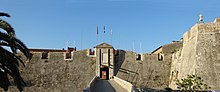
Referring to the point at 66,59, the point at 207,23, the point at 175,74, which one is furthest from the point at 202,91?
the point at 66,59

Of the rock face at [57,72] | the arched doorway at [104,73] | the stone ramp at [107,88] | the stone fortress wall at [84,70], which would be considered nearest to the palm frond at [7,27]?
the stone ramp at [107,88]

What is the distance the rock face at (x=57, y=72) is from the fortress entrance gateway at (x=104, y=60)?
1.91 ft

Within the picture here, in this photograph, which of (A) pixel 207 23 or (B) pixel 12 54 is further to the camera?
(A) pixel 207 23

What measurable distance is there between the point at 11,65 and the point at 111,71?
19013 millimetres

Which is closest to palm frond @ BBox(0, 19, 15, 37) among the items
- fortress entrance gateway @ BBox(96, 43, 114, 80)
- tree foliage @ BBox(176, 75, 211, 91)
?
tree foliage @ BBox(176, 75, 211, 91)

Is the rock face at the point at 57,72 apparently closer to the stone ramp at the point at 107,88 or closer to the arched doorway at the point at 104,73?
the arched doorway at the point at 104,73

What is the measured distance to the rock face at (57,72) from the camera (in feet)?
103

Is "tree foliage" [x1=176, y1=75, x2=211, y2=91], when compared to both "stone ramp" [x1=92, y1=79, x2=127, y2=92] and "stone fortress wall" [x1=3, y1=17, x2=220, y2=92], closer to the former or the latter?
"stone ramp" [x1=92, y1=79, x2=127, y2=92]

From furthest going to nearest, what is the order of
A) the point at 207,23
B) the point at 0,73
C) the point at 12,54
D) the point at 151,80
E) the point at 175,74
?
1. the point at 151,80
2. the point at 175,74
3. the point at 207,23
4. the point at 12,54
5. the point at 0,73

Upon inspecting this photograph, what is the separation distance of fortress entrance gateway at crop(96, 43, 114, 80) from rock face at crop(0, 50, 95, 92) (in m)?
0.58

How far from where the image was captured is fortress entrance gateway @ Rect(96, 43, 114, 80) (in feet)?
103

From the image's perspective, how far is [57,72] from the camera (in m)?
31.6

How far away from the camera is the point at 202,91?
64.3 ft

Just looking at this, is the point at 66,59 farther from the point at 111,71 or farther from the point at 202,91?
the point at 202,91
